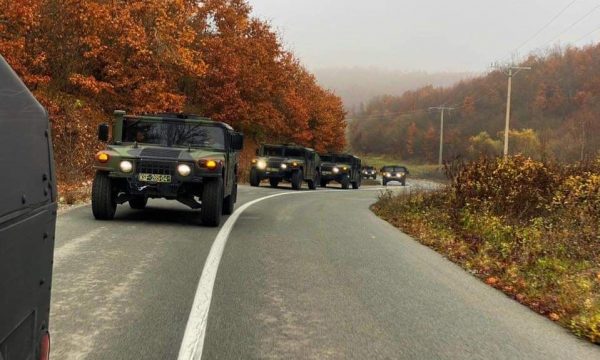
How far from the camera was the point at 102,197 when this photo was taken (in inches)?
345

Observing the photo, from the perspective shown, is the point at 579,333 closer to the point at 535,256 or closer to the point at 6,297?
the point at 535,256

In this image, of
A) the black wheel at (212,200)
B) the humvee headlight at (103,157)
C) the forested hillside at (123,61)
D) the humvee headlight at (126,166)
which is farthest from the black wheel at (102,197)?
the forested hillside at (123,61)

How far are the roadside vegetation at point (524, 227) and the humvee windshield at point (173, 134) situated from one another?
4.15 m

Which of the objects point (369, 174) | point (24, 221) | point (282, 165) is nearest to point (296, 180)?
point (282, 165)

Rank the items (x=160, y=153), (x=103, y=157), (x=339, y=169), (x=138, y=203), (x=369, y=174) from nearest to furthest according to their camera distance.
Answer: (x=103, y=157) → (x=160, y=153) → (x=138, y=203) → (x=339, y=169) → (x=369, y=174)

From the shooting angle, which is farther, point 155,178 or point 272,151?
point 272,151

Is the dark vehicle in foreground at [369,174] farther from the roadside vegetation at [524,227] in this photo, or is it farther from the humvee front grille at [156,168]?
the humvee front grille at [156,168]

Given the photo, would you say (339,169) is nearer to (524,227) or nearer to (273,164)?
(273,164)

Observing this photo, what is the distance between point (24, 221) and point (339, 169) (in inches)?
1201

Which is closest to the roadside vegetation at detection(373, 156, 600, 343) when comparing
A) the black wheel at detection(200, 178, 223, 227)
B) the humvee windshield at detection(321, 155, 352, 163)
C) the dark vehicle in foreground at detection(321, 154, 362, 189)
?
the black wheel at detection(200, 178, 223, 227)

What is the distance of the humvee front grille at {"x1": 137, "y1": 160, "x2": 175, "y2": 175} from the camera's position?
28.1 ft

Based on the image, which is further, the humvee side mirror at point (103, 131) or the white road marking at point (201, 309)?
the humvee side mirror at point (103, 131)

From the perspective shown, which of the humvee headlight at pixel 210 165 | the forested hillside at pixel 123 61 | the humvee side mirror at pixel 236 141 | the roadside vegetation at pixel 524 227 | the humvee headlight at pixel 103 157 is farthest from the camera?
the forested hillside at pixel 123 61

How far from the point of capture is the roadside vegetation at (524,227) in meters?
5.70
